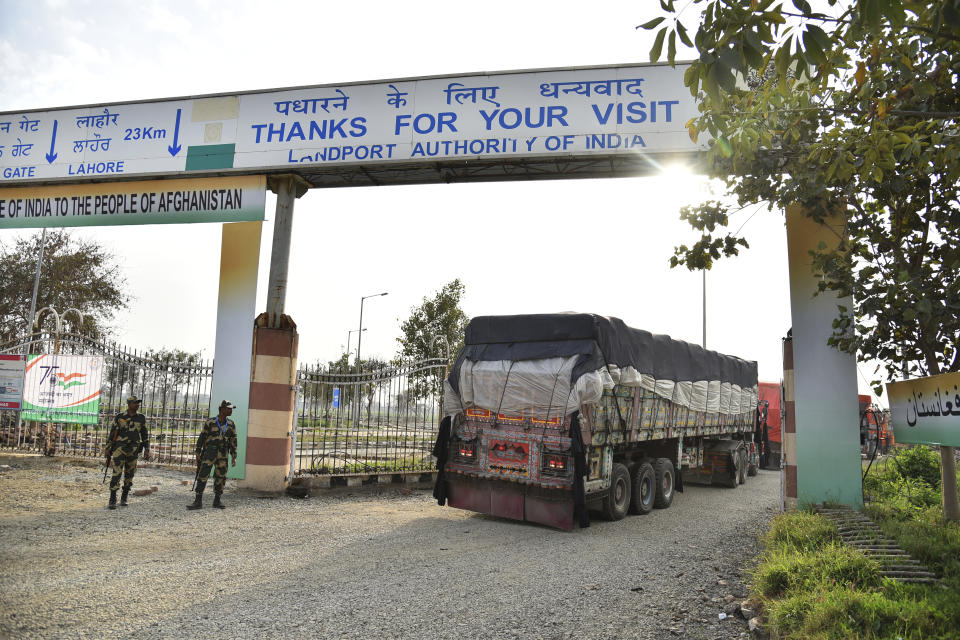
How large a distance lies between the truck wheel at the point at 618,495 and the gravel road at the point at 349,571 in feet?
0.76

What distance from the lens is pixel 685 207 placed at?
8.38 metres

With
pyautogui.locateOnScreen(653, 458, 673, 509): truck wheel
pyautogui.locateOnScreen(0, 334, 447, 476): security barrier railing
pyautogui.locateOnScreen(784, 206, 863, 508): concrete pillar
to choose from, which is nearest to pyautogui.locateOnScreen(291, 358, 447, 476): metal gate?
pyautogui.locateOnScreen(0, 334, 447, 476): security barrier railing

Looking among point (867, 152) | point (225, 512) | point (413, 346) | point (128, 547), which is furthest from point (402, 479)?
point (413, 346)

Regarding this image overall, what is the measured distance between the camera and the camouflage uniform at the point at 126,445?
9.92 m

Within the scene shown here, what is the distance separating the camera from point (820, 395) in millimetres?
9469

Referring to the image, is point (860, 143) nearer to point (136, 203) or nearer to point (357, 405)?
point (357, 405)

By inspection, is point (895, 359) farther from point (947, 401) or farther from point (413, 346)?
point (413, 346)

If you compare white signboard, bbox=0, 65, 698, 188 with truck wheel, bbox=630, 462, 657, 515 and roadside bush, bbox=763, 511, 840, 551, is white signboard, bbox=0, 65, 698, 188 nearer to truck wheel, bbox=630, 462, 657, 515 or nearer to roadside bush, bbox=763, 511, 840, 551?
truck wheel, bbox=630, 462, 657, 515

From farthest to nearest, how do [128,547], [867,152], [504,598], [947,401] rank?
[128,547] < [947,401] < [504,598] < [867,152]

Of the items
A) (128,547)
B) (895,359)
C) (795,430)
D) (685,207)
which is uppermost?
(685,207)

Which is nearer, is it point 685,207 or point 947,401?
point 947,401

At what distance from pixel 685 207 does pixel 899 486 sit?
7374 millimetres

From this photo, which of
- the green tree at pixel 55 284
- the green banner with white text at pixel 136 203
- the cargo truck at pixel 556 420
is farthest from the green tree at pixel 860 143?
the green tree at pixel 55 284

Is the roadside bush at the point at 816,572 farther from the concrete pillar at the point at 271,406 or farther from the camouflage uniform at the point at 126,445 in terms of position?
the camouflage uniform at the point at 126,445
